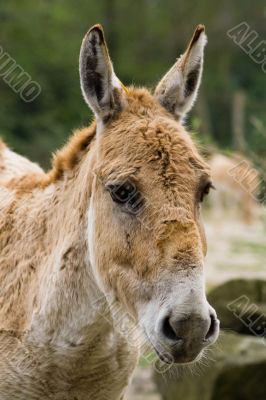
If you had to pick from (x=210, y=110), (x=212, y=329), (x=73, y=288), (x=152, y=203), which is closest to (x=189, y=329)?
(x=212, y=329)

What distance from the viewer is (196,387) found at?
7.39 metres

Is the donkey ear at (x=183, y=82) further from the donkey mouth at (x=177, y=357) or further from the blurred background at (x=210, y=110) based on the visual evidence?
the blurred background at (x=210, y=110)

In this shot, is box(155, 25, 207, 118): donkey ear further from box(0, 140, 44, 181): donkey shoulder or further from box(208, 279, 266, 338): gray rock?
box(208, 279, 266, 338): gray rock

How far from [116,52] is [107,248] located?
29.8 meters

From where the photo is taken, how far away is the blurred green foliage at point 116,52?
2455 cm

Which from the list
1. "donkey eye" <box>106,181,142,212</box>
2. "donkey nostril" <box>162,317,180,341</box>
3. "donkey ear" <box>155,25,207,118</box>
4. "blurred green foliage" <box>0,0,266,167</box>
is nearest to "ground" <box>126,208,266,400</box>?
"donkey ear" <box>155,25,207,118</box>

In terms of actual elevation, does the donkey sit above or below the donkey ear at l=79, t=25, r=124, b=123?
below

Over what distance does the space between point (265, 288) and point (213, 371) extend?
127cm

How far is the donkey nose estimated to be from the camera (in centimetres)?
363

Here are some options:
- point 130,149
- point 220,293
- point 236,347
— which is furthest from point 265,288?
point 130,149

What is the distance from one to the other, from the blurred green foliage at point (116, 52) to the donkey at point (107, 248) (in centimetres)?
1644

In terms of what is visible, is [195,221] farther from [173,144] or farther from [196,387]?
[196,387]

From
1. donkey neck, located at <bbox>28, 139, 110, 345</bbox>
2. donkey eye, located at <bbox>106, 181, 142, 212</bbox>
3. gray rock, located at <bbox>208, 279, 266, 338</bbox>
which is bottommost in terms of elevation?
donkey neck, located at <bbox>28, 139, 110, 345</bbox>

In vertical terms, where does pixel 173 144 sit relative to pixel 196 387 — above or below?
above
